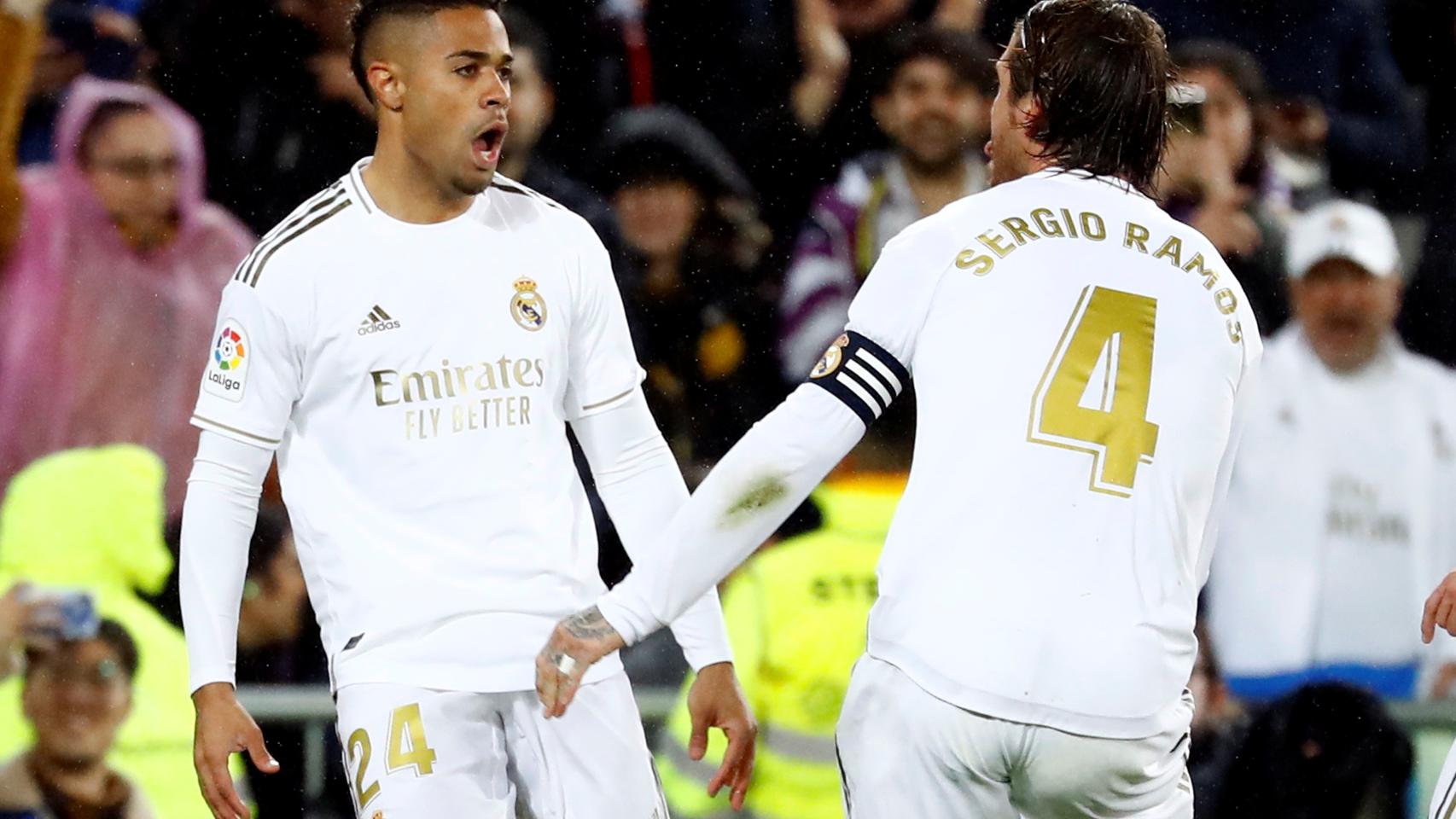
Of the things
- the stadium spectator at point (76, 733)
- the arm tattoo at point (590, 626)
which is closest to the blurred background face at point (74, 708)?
the stadium spectator at point (76, 733)

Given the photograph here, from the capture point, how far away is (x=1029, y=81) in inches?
104

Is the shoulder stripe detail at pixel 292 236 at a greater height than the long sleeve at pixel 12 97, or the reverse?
the long sleeve at pixel 12 97

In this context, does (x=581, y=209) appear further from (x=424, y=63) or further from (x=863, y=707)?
(x=863, y=707)

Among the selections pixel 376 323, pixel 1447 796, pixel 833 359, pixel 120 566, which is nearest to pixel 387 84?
pixel 376 323

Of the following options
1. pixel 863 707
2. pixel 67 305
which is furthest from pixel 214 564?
pixel 67 305

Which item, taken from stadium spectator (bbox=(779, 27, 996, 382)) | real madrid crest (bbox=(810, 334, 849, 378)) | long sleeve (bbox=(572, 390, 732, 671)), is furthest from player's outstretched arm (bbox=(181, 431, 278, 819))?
stadium spectator (bbox=(779, 27, 996, 382))

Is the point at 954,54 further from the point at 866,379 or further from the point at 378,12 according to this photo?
the point at 866,379

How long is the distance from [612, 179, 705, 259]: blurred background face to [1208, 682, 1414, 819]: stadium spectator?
6.71 ft

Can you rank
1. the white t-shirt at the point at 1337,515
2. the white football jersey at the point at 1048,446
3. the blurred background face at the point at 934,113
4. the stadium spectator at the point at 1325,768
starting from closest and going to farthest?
1. the white football jersey at the point at 1048,446
2. the stadium spectator at the point at 1325,768
3. the blurred background face at the point at 934,113
4. the white t-shirt at the point at 1337,515

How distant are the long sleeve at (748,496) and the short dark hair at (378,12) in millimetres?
952

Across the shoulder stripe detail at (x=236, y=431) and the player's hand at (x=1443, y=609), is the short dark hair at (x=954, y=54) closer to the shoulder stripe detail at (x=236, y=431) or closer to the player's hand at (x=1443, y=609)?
the player's hand at (x=1443, y=609)

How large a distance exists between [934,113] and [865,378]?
9.28 feet

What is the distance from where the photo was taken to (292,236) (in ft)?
9.64

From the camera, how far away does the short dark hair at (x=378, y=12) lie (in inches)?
121
